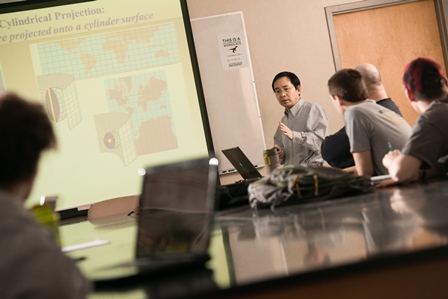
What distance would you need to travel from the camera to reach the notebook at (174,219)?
1280 millimetres

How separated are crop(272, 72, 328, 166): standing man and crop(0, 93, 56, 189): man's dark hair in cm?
407

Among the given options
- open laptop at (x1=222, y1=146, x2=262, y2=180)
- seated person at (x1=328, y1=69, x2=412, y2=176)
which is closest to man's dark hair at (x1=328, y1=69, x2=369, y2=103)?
seated person at (x1=328, y1=69, x2=412, y2=176)

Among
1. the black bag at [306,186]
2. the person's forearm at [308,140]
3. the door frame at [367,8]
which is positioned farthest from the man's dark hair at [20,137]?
the door frame at [367,8]

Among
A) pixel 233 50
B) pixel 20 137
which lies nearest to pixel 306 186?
pixel 20 137

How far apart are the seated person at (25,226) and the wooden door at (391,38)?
207 inches

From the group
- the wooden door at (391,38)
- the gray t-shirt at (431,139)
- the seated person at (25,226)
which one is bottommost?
the gray t-shirt at (431,139)

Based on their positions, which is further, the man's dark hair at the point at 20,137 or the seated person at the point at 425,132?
the seated person at the point at 425,132

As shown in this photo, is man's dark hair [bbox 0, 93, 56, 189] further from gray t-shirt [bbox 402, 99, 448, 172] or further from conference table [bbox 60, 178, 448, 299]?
gray t-shirt [bbox 402, 99, 448, 172]

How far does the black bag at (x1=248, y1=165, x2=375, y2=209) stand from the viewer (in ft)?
7.36

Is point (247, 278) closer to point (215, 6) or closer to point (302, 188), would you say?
point (302, 188)

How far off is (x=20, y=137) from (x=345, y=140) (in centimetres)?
267

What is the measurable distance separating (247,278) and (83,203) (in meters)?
4.70

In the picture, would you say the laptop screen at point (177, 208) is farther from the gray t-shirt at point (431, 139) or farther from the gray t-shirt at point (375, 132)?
the gray t-shirt at point (375, 132)

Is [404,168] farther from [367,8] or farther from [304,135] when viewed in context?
[367,8]
